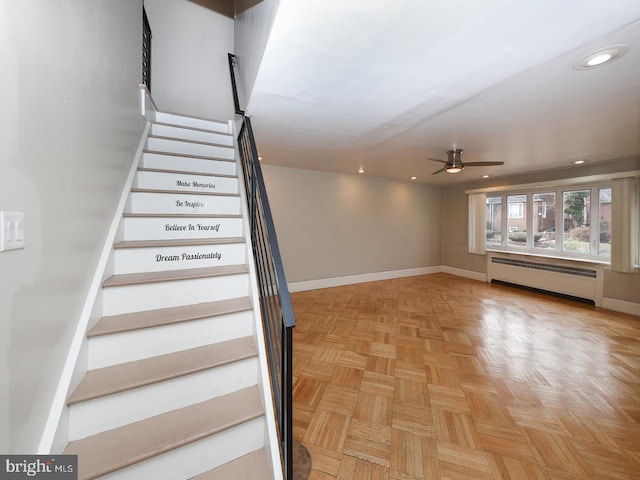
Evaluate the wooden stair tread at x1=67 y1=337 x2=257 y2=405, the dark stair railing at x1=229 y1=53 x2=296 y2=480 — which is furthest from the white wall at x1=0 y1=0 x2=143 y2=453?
the dark stair railing at x1=229 y1=53 x2=296 y2=480

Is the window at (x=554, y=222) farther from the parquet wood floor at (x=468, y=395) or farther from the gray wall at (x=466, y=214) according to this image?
the parquet wood floor at (x=468, y=395)

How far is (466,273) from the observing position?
6441 millimetres

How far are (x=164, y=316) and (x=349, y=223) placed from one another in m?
4.47

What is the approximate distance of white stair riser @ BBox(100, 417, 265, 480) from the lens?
1.08 metres

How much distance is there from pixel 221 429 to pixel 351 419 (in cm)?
98

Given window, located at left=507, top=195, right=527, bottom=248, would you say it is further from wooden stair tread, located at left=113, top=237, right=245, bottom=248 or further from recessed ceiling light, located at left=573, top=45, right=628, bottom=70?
wooden stair tread, located at left=113, top=237, right=245, bottom=248

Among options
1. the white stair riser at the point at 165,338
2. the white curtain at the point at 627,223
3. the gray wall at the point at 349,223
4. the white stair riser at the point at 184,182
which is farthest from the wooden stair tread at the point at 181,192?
the white curtain at the point at 627,223

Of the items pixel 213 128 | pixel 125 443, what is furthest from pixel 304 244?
pixel 125 443

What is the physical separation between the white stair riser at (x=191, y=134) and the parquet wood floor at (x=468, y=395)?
8.34ft

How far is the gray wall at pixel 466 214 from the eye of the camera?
396 centimetres

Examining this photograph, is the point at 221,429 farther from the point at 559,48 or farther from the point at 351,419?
the point at 559,48

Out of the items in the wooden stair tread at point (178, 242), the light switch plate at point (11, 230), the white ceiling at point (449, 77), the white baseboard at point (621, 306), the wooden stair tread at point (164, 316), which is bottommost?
the white baseboard at point (621, 306)

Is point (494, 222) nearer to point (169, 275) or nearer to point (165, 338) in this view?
point (169, 275)

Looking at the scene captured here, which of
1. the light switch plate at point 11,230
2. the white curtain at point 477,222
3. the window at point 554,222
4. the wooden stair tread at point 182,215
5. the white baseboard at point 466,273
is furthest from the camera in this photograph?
the white baseboard at point 466,273
